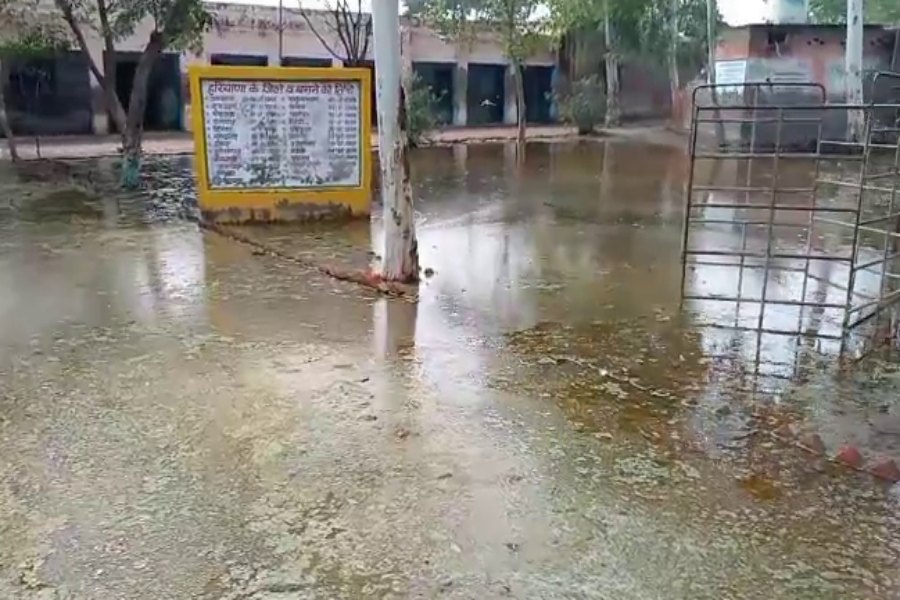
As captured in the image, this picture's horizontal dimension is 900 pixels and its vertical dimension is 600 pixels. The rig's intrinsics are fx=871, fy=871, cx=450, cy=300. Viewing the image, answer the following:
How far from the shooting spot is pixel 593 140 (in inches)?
839

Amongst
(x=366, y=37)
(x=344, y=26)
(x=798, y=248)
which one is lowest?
(x=798, y=248)

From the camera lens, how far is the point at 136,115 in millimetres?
10977

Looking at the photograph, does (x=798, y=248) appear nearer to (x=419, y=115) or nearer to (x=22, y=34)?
(x=419, y=115)

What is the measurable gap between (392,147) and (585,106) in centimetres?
1806

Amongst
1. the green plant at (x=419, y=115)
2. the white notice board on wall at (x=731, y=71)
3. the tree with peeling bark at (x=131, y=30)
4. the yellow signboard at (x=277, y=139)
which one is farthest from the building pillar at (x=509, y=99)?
the yellow signboard at (x=277, y=139)

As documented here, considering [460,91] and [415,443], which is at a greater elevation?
[460,91]

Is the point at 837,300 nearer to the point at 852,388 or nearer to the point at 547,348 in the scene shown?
the point at 852,388

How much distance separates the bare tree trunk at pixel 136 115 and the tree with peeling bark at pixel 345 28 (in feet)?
18.0

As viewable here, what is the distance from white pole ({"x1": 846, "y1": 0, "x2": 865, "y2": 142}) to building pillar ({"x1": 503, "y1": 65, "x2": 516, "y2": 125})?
1212cm

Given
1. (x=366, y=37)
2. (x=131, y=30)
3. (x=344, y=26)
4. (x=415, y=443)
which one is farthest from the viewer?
(x=366, y=37)

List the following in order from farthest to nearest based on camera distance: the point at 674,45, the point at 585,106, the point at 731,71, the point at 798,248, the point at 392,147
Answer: the point at 674,45 < the point at 585,106 < the point at 731,71 < the point at 798,248 < the point at 392,147

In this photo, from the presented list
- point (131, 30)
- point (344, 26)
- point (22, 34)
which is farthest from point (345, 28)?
point (131, 30)

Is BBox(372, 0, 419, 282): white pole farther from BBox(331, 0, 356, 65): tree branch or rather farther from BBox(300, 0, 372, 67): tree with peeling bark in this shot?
BBox(331, 0, 356, 65): tree branch

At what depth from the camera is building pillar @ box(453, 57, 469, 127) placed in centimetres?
2617
